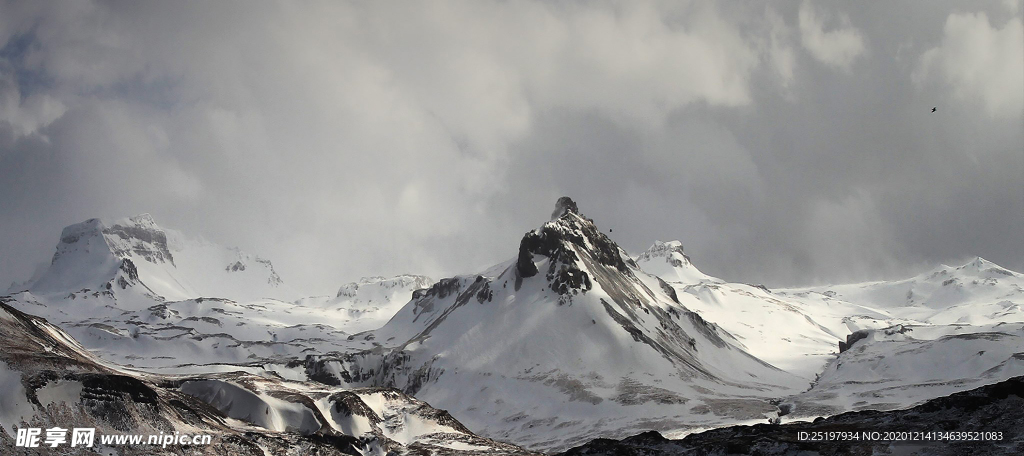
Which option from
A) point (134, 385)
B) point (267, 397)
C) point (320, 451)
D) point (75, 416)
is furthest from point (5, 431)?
point (267, 397)

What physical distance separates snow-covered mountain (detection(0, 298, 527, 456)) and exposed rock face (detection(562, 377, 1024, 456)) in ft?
150

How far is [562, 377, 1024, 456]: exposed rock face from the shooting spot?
6234cm

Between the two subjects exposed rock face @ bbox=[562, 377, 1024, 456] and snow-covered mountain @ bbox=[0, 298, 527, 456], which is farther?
snow-covered mountain @ bbox=[0, 298, 527, 456]

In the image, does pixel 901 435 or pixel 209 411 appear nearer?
pixel 901 435

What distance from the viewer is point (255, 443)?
94.8 meters

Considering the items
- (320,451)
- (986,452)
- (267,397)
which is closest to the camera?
(986,452)

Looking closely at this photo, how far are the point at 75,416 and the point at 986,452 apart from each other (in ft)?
289

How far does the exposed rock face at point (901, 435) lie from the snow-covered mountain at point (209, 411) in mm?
45711

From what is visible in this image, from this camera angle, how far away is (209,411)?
361 feet

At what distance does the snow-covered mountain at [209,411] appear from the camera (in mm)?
79938

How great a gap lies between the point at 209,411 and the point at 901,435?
91.4m

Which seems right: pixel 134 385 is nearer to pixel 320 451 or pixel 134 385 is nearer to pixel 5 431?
pixel 5 431

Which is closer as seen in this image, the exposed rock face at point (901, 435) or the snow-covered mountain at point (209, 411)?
the exposed rock face at point (901, 435)

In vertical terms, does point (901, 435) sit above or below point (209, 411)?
below
